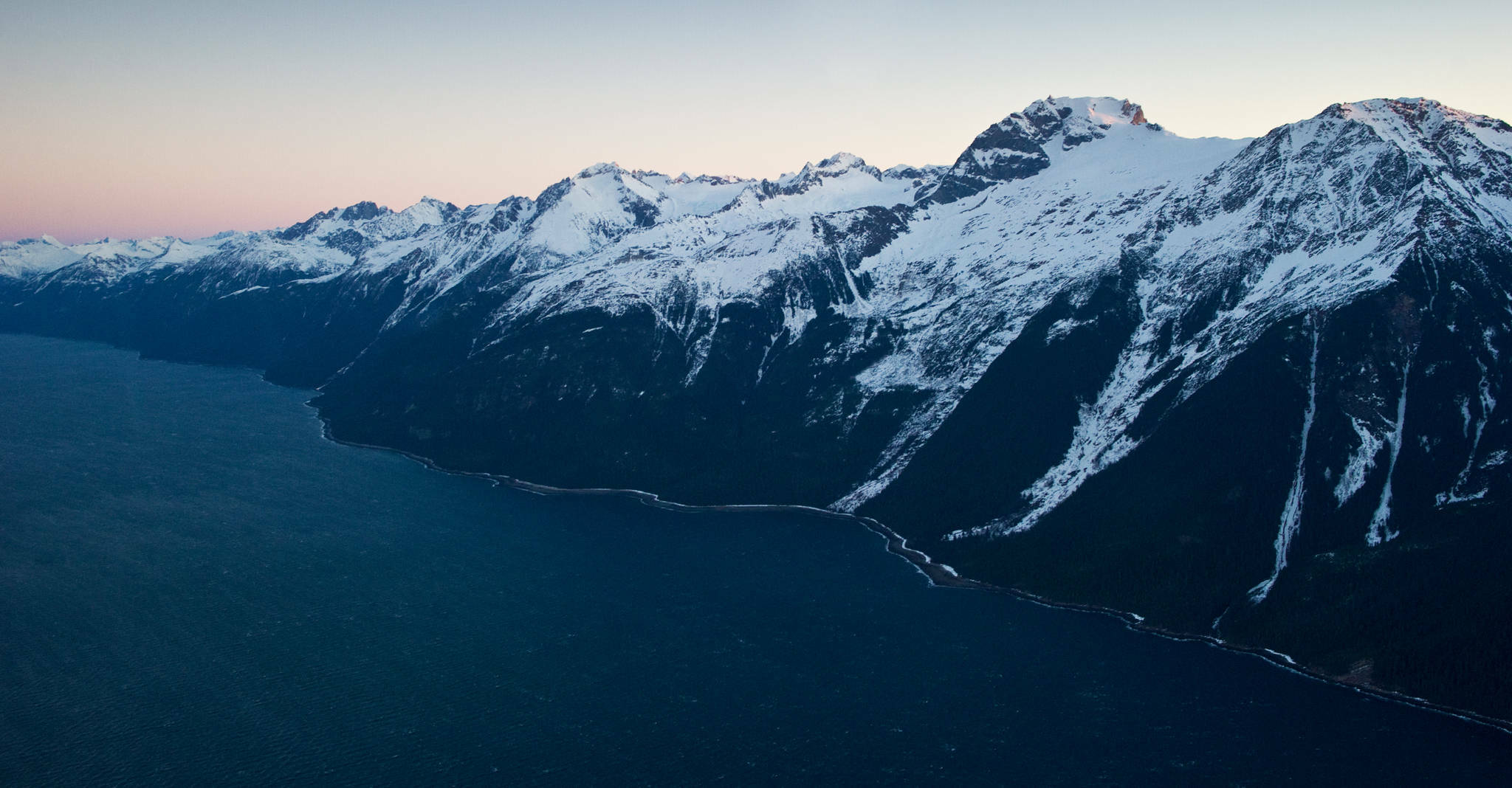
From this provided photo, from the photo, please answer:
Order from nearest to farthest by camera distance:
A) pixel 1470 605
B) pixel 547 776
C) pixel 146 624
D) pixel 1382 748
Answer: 1. pixel 547 776
2. pixel 1382 748
3. pixel 1470 605
4. pixel 146 624

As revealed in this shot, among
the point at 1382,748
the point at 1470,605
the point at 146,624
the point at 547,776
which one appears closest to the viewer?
the point at 547,776

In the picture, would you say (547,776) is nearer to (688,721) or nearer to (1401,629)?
(688,721)

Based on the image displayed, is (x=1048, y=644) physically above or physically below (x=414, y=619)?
above

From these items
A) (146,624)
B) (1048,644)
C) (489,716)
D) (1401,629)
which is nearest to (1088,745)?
(1048,644)

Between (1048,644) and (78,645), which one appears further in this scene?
(1048,644)

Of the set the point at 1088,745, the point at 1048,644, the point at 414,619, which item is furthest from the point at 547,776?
the point at 1048,644

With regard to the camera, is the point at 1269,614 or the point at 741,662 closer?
the point at 741,662

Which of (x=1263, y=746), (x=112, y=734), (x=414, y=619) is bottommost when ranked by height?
(x=112, y=734)

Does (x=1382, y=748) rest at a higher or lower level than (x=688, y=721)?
higher

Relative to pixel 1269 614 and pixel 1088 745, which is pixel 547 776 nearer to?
pixel 1088 745
